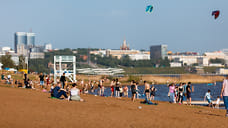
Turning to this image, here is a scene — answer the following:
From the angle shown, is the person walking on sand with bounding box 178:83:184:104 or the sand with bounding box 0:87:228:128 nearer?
the sand with bounding box 0:87:228:128

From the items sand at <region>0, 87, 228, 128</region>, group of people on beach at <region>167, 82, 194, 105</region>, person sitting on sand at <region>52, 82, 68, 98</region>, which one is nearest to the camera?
sand at <region>0, 87, 228, 128</region>

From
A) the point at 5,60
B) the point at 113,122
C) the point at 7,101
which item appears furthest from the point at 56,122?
the point at 5,60

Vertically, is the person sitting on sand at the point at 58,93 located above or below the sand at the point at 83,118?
above

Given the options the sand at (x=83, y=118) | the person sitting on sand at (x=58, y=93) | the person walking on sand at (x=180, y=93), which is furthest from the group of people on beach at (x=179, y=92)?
the sand at (x=83, y=118)

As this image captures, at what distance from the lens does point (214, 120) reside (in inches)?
593

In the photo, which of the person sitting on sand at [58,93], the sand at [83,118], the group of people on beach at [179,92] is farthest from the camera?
the group of people on beach at [179,92]

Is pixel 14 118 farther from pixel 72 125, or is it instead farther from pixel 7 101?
pixel 7 101

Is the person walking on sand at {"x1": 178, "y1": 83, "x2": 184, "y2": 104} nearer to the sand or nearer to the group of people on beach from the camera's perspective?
the group of people on beach

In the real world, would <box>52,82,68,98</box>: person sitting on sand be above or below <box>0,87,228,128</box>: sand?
above

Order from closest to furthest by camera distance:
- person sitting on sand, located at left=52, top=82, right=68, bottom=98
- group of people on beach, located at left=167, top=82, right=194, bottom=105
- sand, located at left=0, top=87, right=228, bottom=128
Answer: sand, located at left=0, top=87, right=228, bottom=128, person sitting on sand, located at left=52, top=82, right=68, bottom=98, group of people on beach, located at left=167, top=82, right=194, bottom=105

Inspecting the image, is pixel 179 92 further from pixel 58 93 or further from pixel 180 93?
pixel 58 93

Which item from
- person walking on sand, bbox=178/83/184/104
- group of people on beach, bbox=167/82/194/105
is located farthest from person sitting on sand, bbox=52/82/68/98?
person walking on sand, bbox=178/83/184/104

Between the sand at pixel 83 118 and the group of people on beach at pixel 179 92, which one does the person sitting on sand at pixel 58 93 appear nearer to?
the sand at pixel 83 118

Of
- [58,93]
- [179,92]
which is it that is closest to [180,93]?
[179,92]
